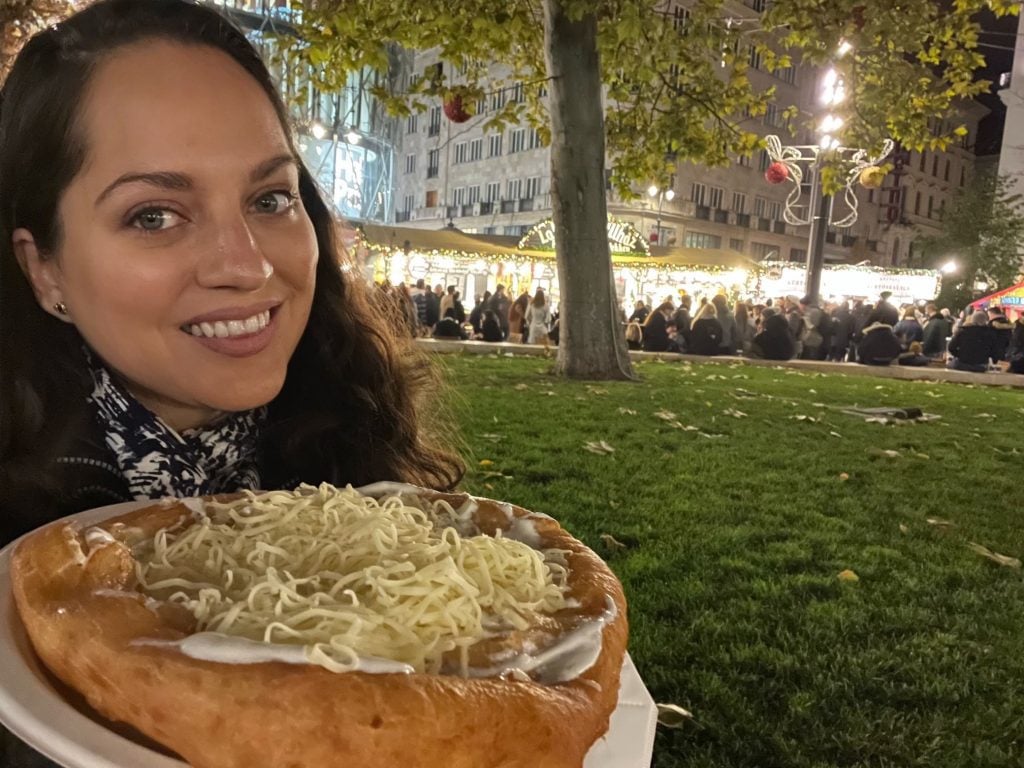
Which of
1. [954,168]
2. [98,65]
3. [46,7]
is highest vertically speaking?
[954,168]

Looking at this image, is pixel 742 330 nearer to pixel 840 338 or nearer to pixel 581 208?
pixel 840 338

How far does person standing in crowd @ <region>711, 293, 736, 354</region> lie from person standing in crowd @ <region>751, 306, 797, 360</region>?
73 cm

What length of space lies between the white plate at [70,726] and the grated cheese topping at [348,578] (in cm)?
15

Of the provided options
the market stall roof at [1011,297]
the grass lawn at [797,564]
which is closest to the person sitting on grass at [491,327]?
the grass lawn at [797,564]

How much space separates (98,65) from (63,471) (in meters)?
0.84

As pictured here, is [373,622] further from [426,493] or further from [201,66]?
[201,66]

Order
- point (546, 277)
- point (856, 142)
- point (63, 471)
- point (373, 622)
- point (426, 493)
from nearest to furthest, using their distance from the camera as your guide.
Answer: point (373, 622), point (426, 493), point (63, 471), point (856, 142), point (546, 277)

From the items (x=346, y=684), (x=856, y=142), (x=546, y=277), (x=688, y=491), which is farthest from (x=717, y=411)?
(x=546, y=277)

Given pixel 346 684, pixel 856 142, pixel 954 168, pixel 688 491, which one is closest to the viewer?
Result: pixel 346 684

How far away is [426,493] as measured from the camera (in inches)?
58.3

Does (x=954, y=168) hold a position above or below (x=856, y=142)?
above

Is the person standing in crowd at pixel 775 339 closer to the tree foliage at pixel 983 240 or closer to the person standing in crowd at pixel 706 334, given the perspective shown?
the person standing in crowd at pixel 706 334

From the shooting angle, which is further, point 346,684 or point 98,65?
point 98,65

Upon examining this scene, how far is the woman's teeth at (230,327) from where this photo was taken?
1530 mm
